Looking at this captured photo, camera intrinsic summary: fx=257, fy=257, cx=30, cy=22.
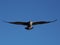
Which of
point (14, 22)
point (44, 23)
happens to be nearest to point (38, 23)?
point (44, 23)

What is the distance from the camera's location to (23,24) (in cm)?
3450

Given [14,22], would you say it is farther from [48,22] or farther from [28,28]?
[48,22]

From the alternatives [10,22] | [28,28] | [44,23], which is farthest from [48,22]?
[10,22]

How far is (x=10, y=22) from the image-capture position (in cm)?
3516

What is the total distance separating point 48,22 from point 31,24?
2.38 meters

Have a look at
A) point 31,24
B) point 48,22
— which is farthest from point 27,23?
point 48,22

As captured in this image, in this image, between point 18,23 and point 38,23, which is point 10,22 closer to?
point 18,23

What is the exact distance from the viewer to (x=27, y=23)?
113ft

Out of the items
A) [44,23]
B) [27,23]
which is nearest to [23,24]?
[27,23]

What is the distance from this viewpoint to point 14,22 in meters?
35.4

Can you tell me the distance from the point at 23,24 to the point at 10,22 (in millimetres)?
1928

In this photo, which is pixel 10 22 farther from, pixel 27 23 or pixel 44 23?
pixel 44 23

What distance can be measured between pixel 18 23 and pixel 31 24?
1.77 metres

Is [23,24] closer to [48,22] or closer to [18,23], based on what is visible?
[18,23]
